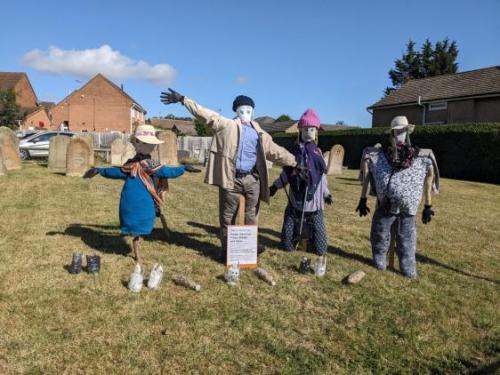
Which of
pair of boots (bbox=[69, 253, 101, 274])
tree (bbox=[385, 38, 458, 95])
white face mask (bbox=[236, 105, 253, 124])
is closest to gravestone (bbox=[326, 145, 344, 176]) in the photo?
white face mask (bbox=[236, 105, 253, 124])

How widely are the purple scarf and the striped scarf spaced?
5.79 feet

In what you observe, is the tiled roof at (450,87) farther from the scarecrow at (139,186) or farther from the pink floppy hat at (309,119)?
the scarecrow at (139,186)

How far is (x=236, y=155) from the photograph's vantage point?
5.21 m

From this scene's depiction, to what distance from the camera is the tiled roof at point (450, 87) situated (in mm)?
26573

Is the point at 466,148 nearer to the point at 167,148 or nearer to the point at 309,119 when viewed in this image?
the point at 167,148

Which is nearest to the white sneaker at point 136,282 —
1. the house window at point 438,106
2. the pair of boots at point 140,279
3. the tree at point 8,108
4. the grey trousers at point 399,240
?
the pair of boots at point 140,279

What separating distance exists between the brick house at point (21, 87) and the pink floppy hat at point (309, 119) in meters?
54.2

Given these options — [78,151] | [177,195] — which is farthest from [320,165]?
[78,151]

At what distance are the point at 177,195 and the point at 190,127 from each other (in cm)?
6748

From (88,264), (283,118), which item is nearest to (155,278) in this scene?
(88,264)

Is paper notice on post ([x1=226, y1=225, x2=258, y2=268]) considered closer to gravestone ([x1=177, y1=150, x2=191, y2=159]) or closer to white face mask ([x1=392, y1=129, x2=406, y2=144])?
white face mask ([x1=392, y1=129, x2=406, y2=144])

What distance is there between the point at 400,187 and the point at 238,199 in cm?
192

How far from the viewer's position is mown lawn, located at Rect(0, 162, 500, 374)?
128 inches

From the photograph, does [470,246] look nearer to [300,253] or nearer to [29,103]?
[300,253]
